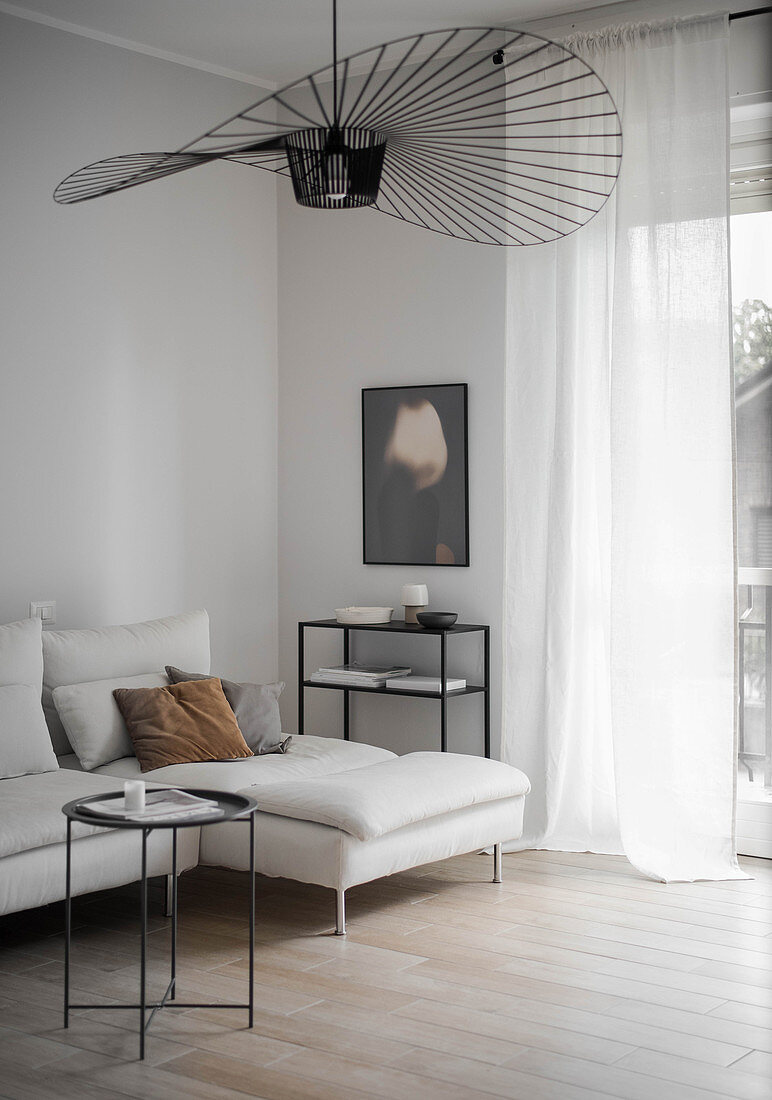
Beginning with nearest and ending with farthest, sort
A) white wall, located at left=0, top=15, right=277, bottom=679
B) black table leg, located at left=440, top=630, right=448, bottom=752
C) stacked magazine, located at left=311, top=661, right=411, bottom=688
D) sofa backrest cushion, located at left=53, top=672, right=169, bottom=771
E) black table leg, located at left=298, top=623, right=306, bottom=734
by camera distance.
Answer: sofa backrest cushion, located at left=53, top=672, right=169, bottom=771 → white wall, located at left=0, top=15, right=277, bottom=679 → black table leg, located at left=440, top=630, right=448, bottom=752 → stacked magazine, located at left=311, top=661, right=411, bottom=688 → black table leg, located at left=298, top=623, right=306, bottom=734

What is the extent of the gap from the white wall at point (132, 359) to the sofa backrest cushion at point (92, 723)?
0.49 meters

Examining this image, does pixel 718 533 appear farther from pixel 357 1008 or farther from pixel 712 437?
→ pixel 357 1008

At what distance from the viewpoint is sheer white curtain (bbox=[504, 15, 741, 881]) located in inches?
163

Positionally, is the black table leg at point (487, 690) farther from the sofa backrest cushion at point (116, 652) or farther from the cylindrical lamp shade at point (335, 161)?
the cylindrical lamp shade at point (335, 161)

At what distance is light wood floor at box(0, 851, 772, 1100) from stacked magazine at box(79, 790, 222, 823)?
519mm

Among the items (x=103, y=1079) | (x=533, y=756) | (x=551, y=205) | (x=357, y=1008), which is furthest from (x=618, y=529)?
(x=103, y=1079)

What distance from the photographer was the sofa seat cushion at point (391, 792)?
346 centimetres

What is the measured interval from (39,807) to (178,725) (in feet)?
2.56

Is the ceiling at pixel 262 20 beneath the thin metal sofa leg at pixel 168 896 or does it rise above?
above

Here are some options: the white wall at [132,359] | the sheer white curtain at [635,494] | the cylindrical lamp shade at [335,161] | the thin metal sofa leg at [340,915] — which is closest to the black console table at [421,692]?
the sheer white curtain at [635,494]

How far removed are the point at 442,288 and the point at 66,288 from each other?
1.51 metres

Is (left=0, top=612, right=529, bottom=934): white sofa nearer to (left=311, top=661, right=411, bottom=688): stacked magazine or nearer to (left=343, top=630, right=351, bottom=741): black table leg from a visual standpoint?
(left=311, top=661, right=411, bottom=688): stacked magazine

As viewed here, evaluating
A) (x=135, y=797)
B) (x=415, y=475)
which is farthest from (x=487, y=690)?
(x=135, y=797)

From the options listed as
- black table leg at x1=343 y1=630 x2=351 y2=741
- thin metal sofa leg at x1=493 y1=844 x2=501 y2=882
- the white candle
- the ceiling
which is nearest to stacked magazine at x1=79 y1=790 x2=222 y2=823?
the white candle
